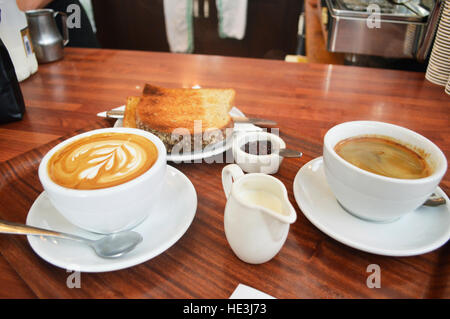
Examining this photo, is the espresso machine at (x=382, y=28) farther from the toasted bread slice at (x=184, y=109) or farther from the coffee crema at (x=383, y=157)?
the coffee crema at (x=383, y=157)

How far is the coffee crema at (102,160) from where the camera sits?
62 cm

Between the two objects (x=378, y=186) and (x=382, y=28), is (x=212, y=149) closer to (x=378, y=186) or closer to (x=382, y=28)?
(x=378, y=186)

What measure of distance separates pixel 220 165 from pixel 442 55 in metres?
1.14

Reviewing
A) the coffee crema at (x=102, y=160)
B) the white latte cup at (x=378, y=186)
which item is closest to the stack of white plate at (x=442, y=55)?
the white latte cup at (x=378, y=186)

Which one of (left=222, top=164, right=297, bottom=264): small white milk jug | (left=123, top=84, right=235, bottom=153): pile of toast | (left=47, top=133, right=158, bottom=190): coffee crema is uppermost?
(left=47, top=133, right=158, bottom=190): coffee crema

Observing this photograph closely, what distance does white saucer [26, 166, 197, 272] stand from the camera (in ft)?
1.85

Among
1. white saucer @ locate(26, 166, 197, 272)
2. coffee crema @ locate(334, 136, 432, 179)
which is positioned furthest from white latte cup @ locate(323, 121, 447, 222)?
white saucer @ locate(26, 166, 197, 272)

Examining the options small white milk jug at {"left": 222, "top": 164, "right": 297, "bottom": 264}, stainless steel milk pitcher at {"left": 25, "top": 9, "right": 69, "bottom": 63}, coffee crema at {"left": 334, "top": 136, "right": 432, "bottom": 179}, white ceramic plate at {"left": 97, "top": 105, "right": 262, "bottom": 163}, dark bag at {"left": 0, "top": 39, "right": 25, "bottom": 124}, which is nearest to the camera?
small white milk jug at {"left": 222, "top": 164, "right": 297, "bottom": 264}

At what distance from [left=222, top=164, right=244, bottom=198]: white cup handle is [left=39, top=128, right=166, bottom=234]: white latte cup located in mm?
125

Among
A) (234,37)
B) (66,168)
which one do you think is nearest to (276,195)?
(66,168)

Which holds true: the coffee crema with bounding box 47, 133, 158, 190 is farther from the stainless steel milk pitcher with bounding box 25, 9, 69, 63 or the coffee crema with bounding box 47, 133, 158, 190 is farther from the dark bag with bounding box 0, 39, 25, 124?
the stainless steel milk pitcher with bounding box 25, 9, 69, 63

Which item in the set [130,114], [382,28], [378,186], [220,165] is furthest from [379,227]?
[382,28]
